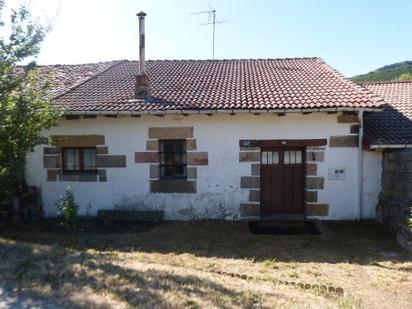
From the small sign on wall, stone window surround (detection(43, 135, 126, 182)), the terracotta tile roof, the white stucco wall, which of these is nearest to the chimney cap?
the terracotta tile roof

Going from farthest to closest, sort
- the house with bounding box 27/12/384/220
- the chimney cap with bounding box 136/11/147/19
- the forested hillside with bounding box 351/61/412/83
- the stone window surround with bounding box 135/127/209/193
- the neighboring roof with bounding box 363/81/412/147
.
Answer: the forested hillside with bounding box 351/61/412/83 → the chimney cap with bounding box 136/11/147/19 → the stone window surround with bounding box 135/127/209/193 → the house with bounding box 27/12/384/220 → the neighboring roof with bounding box 363/81/412/147

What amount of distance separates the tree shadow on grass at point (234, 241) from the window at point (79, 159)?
1.79m

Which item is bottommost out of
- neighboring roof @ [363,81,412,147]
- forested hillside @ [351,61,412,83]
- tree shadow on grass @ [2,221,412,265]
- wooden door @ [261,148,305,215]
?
tree shadow on grass @ [2,221,412,265]

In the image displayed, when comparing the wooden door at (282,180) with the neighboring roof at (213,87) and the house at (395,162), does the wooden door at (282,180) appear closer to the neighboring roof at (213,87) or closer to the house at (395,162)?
the neighboring roof at (213,87)

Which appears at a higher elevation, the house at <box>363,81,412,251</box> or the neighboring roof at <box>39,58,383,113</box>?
the neighboring roof at <box>39,58,383,113</box>

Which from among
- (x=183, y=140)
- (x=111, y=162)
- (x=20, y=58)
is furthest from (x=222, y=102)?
(x=20, y=58)

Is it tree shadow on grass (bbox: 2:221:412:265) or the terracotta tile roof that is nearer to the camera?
tree shadow on grass (bbox: 2:221:412:265)

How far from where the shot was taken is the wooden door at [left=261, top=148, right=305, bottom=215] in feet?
33.6

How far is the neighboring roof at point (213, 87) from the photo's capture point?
9695 millimetres

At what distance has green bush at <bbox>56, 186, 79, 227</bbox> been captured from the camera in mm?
9664

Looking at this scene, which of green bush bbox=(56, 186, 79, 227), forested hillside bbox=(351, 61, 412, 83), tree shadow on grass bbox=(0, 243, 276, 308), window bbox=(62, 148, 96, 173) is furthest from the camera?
forested hillside bbox=(351, 61, 412, 83)

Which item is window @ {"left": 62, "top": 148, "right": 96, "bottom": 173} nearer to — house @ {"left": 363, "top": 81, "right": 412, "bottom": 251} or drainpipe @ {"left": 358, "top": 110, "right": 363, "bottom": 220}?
drainpipe @ {"left": 358, "top": 110, "right": 363, "bottom": 220}

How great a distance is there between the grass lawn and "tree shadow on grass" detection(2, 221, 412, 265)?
2cm

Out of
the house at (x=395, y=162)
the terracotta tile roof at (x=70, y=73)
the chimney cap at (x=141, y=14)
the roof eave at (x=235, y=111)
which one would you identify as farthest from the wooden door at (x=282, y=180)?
the terracotta tile roof at (x=70, y=73)
